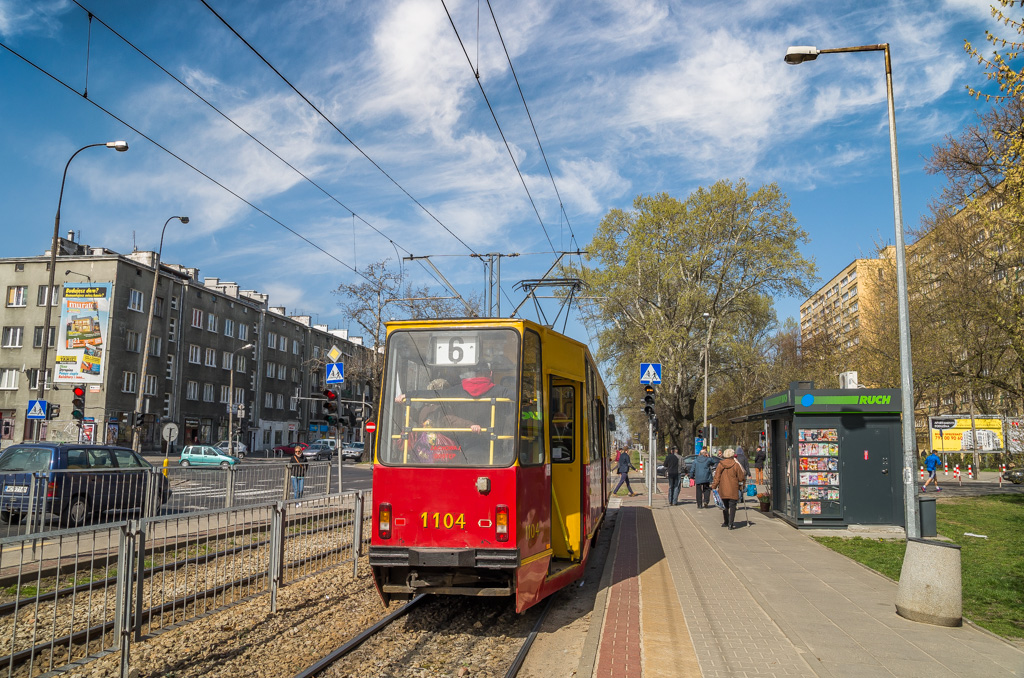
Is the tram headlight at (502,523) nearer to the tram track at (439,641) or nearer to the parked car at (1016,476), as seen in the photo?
the tram track at (439,641)

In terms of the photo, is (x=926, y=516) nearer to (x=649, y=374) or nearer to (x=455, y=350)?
(x=455, y=350)

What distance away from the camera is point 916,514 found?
9.43 m

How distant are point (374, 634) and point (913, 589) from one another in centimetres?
551

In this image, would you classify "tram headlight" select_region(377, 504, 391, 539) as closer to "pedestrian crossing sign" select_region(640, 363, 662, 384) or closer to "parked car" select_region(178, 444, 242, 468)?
"pedestrian crossing sign" select_region(640, 363, 662, 384)

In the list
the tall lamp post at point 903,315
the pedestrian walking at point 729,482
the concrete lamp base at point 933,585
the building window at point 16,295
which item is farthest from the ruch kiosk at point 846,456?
the building window at point 16,295

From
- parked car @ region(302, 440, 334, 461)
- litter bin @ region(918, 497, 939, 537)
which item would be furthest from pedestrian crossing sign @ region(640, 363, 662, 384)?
parked car @ region(302, 440, 334, 461)

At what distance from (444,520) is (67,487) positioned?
6579 mm

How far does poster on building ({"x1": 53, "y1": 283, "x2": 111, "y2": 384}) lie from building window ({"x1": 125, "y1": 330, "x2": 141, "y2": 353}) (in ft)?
6.00

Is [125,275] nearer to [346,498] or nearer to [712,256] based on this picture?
[712,256]

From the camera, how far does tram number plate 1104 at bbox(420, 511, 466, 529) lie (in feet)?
23.6

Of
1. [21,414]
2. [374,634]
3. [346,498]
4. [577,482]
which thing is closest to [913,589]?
[577,482]

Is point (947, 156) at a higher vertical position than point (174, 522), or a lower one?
higher

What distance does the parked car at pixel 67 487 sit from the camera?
10367 millimetres

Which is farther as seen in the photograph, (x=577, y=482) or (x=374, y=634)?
(x=577, y=482)
